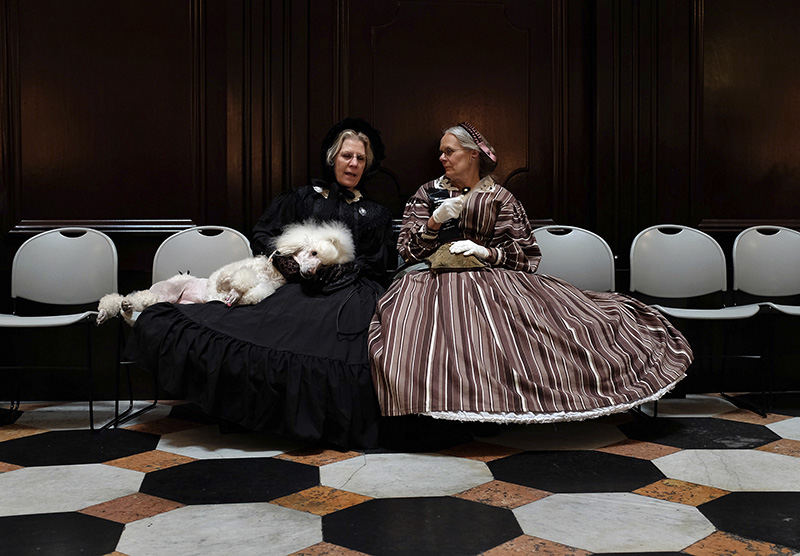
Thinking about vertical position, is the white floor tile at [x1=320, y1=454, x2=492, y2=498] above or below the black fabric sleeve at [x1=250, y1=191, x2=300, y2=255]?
below

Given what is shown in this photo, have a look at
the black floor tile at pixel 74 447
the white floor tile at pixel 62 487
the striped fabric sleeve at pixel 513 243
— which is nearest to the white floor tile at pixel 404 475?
the white floor tile at pixel 62 487

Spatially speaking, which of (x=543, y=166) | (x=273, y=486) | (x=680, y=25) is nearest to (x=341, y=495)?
(x=273, y=486)

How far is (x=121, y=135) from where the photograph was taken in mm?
3949

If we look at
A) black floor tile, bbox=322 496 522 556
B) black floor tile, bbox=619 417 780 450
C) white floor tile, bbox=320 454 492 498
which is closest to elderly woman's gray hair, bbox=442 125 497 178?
black floor tile, bbox=619 417 780 450

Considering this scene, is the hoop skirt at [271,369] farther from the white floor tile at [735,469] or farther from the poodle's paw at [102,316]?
the white floor tile at [735,469]

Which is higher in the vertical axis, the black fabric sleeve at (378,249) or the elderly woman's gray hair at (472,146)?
the elderly woman's gray hair at (472,146)

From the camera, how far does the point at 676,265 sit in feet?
12.5

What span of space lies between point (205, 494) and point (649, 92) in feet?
10.1

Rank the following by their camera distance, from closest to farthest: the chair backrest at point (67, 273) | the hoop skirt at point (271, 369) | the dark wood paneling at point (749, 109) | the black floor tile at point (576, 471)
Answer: the black floor tile at point (576, 471), the hoop skirt at point (271, 369), the chair backrest at point (67, 273), the dark wood paneling at point (749, 109)

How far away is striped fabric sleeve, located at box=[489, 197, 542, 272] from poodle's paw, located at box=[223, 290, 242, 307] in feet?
3.56

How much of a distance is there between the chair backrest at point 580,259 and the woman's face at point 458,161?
1.97 feet

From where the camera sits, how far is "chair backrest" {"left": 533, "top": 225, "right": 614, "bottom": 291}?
12.3 ft

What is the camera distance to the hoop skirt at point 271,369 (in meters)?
2.85

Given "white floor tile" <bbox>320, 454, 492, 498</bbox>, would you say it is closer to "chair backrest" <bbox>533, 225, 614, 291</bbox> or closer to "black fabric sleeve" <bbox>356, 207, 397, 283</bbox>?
"black fabric sleeve" <bbox>356, 207, 397, 283</bbox>
